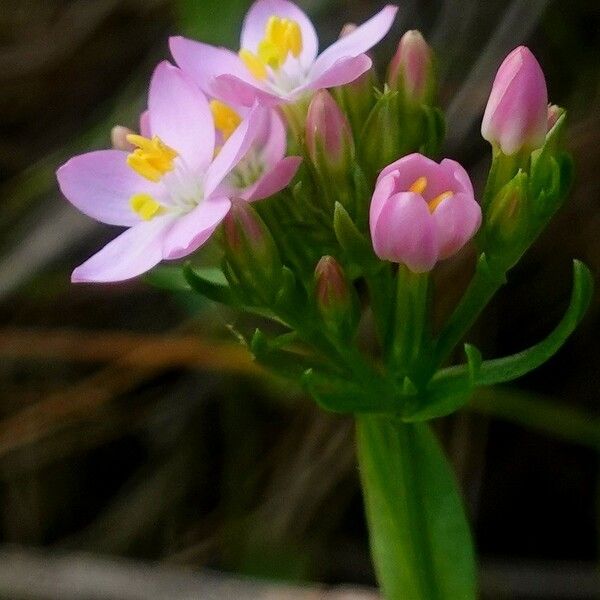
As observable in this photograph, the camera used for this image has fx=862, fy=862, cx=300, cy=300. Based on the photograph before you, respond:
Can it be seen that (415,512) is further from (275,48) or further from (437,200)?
(275,48)

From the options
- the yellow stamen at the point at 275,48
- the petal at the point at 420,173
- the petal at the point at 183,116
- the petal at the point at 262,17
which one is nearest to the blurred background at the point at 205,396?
the petal at the point at 262,17

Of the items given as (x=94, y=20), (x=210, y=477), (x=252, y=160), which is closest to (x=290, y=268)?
(x=252, y=160)

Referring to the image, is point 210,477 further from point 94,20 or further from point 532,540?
point 94,20

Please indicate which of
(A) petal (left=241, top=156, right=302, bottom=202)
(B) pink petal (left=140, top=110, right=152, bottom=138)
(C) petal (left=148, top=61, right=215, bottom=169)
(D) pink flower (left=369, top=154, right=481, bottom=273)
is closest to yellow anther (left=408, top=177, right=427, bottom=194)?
(D) pink flower (left=369, top=154, right=481, bottom=273)

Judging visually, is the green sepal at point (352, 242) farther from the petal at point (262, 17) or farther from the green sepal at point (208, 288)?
the petal at point (262, 17)

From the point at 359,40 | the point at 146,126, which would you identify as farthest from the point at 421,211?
the point at 146,126

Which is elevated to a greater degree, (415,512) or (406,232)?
(406,232)
